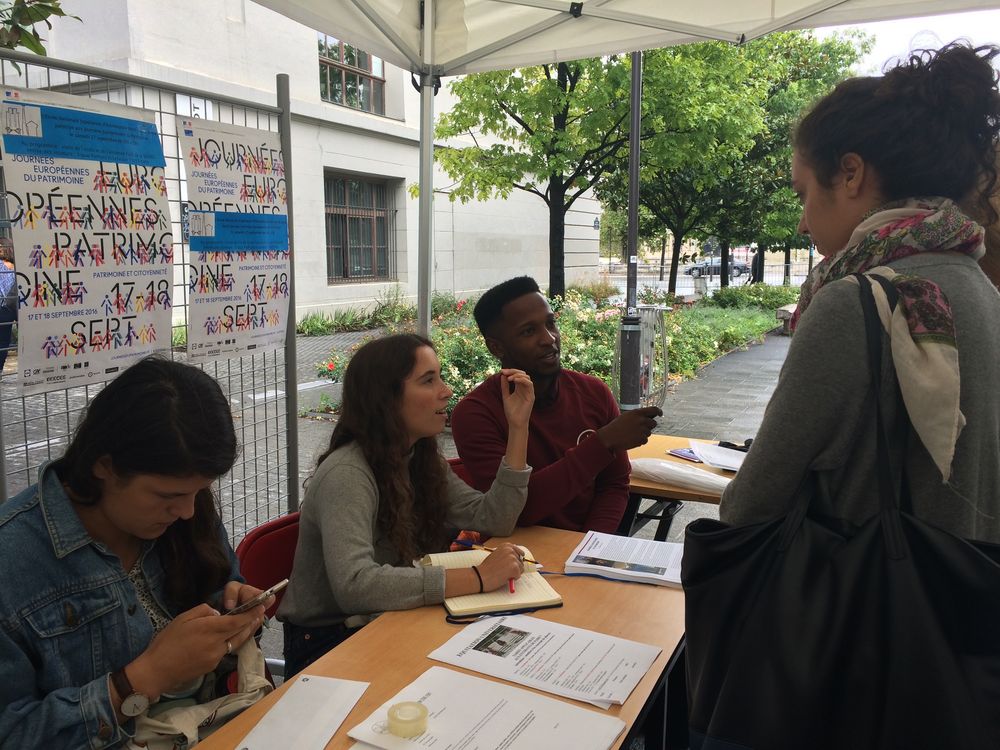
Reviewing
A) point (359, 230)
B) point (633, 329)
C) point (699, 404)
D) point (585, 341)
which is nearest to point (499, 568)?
point (633, 329)

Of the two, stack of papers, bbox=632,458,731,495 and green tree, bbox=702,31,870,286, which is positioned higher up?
green tree, bbox=702,31,870,286

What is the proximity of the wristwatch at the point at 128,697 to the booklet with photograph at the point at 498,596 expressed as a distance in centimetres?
73

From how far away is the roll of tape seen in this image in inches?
55.3

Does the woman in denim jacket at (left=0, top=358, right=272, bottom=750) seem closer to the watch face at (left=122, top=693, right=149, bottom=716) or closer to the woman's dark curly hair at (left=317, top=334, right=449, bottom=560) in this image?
the watch face at (left=122, top=693, right=149, bottom=716)

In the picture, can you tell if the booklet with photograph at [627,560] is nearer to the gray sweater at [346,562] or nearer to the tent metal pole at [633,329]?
the gray sweater at [346,562]

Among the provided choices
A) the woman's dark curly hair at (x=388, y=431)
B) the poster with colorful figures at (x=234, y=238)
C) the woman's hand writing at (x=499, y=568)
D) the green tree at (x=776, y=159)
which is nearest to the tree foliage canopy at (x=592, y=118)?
the green tree at (x=776, y=159)

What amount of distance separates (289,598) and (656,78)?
34.7 feet

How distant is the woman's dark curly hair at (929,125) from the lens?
1310mm

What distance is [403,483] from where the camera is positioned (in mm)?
2320

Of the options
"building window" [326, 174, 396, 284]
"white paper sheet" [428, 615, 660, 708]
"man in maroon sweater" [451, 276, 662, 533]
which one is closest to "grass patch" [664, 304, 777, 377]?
"building window" [326, 174, 396, 284]

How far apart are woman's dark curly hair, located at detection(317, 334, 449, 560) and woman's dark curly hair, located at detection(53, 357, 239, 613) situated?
25.1 inches

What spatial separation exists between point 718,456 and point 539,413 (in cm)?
101

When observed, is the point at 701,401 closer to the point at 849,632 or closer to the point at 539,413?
the point at 539,413

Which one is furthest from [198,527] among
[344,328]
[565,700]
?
[344,328]
